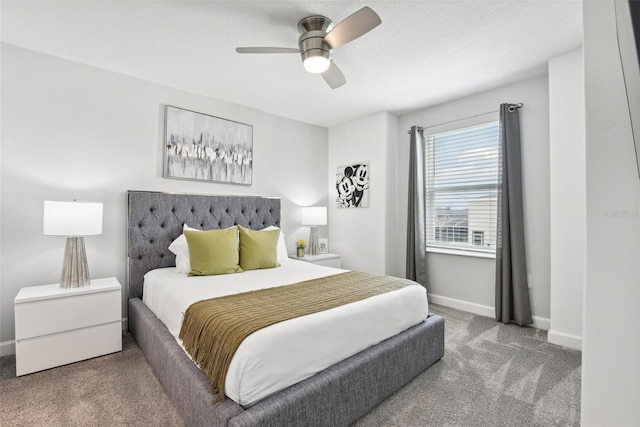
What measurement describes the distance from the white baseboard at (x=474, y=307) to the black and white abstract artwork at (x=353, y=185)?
5.03ft

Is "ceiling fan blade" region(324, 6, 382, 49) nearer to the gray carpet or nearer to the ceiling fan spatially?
the ceiling fan

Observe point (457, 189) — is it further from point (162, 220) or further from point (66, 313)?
point (66, 313)

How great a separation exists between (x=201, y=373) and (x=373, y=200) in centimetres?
308

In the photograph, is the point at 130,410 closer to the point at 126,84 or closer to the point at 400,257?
the point at 126,84

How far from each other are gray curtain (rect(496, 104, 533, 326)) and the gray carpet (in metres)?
0.56

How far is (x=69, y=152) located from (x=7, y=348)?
166cm

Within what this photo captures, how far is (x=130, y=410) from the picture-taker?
172 centimetres

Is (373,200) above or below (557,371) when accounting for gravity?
above

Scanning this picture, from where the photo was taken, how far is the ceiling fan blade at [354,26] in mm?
1704

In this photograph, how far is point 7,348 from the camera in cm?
236

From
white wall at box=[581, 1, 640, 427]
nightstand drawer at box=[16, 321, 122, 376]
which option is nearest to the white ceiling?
white wall at box=[581, 1, 640, 427]

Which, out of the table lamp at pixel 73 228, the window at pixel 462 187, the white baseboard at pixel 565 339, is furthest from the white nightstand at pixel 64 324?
the white baseboard at pixel 565 339

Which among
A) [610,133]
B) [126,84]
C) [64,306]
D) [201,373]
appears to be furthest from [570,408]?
[126,84]

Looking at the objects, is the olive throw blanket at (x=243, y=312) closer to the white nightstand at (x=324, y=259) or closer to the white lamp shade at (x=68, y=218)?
the white lamp shade at (x=68, y=218)
